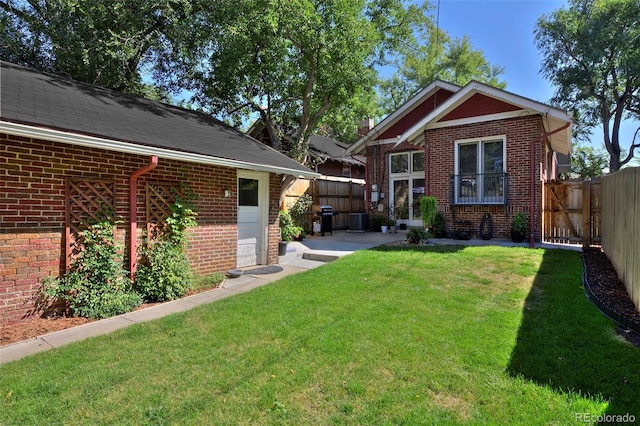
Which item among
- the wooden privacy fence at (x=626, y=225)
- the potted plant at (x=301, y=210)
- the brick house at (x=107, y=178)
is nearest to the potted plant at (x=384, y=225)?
the potted plant at (x=301, y=210)

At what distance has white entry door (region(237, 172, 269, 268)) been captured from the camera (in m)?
7.71

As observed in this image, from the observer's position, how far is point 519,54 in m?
20.4

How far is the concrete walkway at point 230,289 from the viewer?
3.85 meters

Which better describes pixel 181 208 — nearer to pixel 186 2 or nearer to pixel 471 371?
pixel 471 371

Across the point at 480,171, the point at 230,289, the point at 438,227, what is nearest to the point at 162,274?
the point at 230,289

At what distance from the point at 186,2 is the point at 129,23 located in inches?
69.4

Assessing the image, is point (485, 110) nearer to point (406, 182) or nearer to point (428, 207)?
point (428, 207)

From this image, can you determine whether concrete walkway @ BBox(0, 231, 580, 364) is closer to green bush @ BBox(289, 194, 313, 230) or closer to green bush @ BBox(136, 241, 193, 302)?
green bush @ BBox(136, 241, 193, 302)

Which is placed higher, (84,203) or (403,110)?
(403,110)

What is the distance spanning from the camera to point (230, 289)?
6086 millimetres

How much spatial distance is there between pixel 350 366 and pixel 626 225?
4419 mm

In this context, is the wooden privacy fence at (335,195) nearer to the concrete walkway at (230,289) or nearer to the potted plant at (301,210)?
the potted plant at (301,210)

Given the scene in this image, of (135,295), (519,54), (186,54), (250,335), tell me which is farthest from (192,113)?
(519,54)

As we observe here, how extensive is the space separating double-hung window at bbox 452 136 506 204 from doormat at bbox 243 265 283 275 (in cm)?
616
